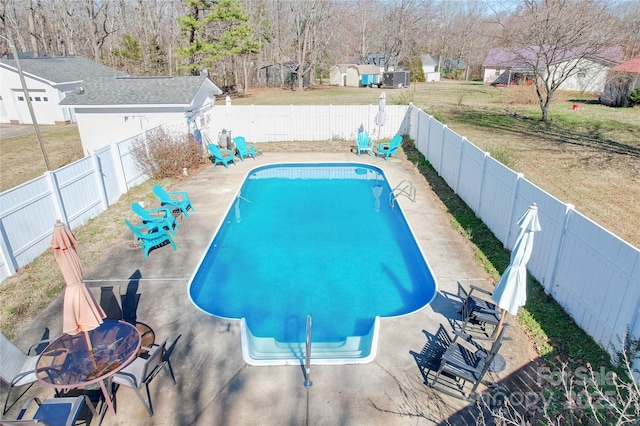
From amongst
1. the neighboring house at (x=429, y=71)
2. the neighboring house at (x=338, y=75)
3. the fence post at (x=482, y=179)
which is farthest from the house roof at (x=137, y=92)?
the neighboring house at (x=429, y=71)

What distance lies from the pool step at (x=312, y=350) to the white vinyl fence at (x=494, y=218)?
129 inches

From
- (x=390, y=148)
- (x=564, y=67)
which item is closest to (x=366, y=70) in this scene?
(x=564, y=67)

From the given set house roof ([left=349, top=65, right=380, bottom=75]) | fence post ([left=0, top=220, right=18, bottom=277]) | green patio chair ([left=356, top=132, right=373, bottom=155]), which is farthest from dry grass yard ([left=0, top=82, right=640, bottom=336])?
house roof ([left=349, top=65, right=380, bottom=75])

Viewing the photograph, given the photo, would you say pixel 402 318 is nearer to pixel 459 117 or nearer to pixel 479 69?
pixel 459 117

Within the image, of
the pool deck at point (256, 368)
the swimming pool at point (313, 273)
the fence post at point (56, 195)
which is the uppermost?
the fence post at point (56, 195)

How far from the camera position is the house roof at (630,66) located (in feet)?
90.2

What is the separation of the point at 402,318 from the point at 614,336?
3007 millimetres

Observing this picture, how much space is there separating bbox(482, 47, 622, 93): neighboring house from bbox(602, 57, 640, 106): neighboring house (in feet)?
2.80

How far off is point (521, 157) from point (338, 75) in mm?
37355

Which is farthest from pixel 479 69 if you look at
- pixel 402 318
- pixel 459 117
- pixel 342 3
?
pixel 402 318

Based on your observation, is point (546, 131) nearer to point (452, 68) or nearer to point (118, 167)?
point (118, 167)

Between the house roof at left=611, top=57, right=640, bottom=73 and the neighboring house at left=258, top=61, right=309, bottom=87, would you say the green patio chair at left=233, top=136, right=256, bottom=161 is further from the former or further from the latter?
the neighboring house at left=258, top=61, right=309, bottom=87

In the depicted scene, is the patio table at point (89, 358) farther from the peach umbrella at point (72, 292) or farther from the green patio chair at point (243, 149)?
the green patio chair at point (243, 149)

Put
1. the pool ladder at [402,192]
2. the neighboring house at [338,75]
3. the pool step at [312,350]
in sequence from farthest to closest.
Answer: the neighboring house at [338,75]
the pool ladder at [402,192]
the pool step at [312,350]
